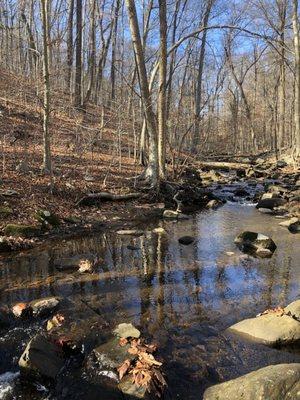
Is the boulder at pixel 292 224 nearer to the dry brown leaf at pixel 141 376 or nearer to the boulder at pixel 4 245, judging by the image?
the boulder at pixel 4 245

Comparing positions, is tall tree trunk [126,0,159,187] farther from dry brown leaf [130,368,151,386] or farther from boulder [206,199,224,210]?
dry brown leaf [130,368,151,386]

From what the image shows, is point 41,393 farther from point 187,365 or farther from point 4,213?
point 4,213

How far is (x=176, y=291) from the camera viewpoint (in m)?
6.93

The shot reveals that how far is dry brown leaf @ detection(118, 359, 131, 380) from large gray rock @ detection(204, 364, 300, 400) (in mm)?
878

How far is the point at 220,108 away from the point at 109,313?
52.1m

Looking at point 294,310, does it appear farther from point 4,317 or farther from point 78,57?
point 78,57

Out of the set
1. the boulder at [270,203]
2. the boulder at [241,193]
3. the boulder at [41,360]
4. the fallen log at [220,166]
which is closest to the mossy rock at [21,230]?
the boulder at [41,360]

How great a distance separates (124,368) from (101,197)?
865cm

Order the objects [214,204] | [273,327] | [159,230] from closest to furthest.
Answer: [273,327]
[159,230]
[214,204]

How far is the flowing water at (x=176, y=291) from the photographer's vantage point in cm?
485

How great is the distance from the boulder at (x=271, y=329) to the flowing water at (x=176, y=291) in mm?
147

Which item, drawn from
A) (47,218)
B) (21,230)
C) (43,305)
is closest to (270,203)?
(47,218)

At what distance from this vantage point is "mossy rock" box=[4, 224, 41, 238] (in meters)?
9.38

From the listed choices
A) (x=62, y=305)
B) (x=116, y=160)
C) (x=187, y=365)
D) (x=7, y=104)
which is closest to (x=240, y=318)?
(x=187, y=365)
